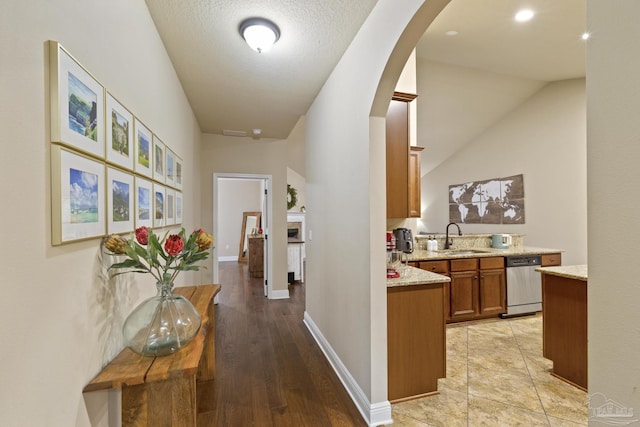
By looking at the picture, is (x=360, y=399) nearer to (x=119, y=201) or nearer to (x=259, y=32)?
(x=119, y=201)

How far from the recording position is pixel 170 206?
2.23 m

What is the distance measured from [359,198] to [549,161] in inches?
182

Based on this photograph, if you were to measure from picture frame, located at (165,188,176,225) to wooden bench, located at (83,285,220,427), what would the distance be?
111 cm

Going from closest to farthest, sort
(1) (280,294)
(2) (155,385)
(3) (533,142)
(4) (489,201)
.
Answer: (2) (155,385), (1) (280,294), (3) (533,142), (4) (489,201)

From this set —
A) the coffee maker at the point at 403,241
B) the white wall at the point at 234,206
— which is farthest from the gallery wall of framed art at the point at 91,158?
the white wall at the point at 234,206

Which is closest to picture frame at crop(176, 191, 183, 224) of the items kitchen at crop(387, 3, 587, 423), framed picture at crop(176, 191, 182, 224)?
framed picture at crop(176, 191, 182, 224)

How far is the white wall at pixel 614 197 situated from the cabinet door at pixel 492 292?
3.19 meters

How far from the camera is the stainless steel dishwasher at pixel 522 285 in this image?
362 cm

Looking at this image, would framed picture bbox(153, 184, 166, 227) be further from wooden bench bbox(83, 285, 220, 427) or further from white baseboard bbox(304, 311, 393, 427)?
white baseboard bbox(304, 311, 393, 427)

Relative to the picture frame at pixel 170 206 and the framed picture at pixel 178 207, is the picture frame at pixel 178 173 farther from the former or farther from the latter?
the picture frame at pixel 170 206

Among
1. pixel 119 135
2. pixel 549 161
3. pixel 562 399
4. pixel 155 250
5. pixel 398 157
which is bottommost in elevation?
pixel 562 399

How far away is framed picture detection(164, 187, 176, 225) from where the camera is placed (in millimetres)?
2090

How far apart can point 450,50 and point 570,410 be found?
145 inches

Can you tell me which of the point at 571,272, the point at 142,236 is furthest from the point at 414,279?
the point at 142,236
